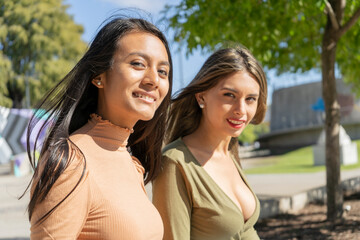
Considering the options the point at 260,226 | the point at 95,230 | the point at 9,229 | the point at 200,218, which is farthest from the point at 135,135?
the point at 9,229

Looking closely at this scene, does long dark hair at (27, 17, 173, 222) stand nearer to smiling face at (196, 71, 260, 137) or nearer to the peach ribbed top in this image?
the peach ribbed top

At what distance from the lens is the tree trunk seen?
230 inches

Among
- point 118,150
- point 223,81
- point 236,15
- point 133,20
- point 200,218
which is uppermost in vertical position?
point 236,15

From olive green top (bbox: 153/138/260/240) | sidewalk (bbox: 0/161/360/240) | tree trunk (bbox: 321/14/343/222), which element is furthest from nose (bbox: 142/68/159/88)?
tree trunk (bbox: 321/14/343/222)

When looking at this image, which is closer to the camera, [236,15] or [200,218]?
[200,218]

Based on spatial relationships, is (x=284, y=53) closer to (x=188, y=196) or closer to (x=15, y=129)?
(x=188, y=196)

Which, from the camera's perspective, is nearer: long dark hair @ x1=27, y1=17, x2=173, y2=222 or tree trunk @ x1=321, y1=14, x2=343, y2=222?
long dark hair @ x1=27, y1=17, x2=173, y2=222

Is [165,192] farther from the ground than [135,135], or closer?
closer

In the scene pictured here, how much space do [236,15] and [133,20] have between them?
13.1 feet

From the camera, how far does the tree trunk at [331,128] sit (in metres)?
5.84

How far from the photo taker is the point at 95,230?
135cm

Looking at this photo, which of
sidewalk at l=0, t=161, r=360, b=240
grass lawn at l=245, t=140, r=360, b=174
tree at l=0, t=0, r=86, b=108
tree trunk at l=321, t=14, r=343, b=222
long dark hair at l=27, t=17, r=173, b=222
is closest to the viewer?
long dark hair at l=27, t=17, r=173, b=222

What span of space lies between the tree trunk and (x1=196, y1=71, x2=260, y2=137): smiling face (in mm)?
3789

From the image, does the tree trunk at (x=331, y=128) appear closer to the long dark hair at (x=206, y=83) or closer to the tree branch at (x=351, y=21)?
the tree branch at (x=351, y=21)
